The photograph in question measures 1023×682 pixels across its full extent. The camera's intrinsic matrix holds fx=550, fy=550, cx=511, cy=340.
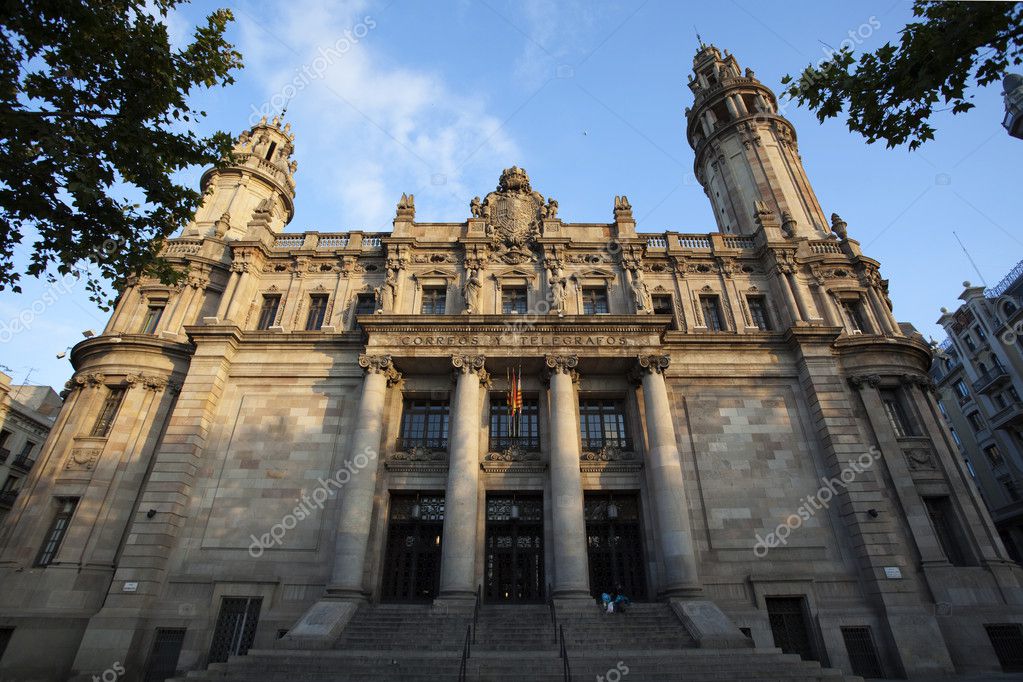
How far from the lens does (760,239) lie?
28.0 m

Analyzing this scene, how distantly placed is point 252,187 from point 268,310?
411 inches

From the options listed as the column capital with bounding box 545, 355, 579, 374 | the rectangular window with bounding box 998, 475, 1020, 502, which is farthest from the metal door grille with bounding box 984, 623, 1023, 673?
the rectangular window with bounding box 998, 475, 1020, 502

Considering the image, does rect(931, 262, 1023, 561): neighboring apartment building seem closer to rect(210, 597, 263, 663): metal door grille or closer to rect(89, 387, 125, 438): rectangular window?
rect(210, 597, 263, 663): metal door grille

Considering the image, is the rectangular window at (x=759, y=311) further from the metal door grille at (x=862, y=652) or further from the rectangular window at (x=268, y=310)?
the rectangular window at (x=268, y=310)

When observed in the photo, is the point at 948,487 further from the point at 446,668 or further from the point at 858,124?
the point at 446,668

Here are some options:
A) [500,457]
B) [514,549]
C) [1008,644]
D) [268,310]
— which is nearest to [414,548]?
[514,549]

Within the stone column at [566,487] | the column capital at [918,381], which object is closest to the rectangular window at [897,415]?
the column capital at [918,381]

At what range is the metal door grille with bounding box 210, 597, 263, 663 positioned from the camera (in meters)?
18.1

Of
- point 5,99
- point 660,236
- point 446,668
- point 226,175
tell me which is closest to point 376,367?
point 446,668

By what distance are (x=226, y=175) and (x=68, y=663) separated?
24.9 metres

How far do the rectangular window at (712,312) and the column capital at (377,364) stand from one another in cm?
1467

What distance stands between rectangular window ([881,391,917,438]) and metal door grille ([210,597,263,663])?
2537 cm

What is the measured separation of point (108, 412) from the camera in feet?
74.3

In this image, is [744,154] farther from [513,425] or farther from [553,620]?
[553,620]
